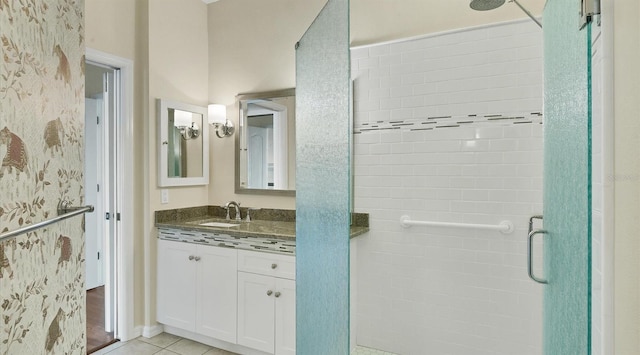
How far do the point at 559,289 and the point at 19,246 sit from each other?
1.67 metres

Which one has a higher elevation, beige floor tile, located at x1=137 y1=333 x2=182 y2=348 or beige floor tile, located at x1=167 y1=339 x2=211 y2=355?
beige floor tile, located at x1=137 y1=333 x2=182 y2=348

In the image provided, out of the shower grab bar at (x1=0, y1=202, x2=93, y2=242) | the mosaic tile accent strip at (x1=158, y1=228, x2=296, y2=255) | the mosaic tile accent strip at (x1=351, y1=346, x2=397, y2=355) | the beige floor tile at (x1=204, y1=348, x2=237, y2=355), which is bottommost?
the beige floor tile at (x1=204, y1=348, x2=237, y2=355)

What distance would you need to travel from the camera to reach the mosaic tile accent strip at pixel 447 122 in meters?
2.16

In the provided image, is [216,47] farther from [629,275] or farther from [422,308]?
[629,275]

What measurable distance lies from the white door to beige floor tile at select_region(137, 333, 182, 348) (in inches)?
59.4

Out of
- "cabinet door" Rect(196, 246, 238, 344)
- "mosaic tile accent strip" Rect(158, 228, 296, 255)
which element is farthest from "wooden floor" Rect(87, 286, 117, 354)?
"mosaic tile accent strip" Rect(158, 228, 296, 255)

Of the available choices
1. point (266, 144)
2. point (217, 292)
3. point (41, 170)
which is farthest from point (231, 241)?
point (41, 170)

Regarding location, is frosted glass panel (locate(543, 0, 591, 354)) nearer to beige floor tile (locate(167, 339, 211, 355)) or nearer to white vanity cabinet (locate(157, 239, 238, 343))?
white vanity cabinet (locate(157, 239, 238, 343))

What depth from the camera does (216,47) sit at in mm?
3426

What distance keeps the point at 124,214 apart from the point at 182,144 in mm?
742

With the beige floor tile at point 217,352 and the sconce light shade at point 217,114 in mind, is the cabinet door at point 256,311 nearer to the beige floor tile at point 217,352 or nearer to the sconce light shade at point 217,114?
the beige floor tile at point 217,352

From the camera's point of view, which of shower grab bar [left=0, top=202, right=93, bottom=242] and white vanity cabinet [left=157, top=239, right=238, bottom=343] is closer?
shower grab bar [left=0, top=202, right=93, bottom=242]

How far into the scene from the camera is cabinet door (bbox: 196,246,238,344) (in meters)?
2.59

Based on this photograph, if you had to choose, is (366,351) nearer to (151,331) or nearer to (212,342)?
(212,342)
